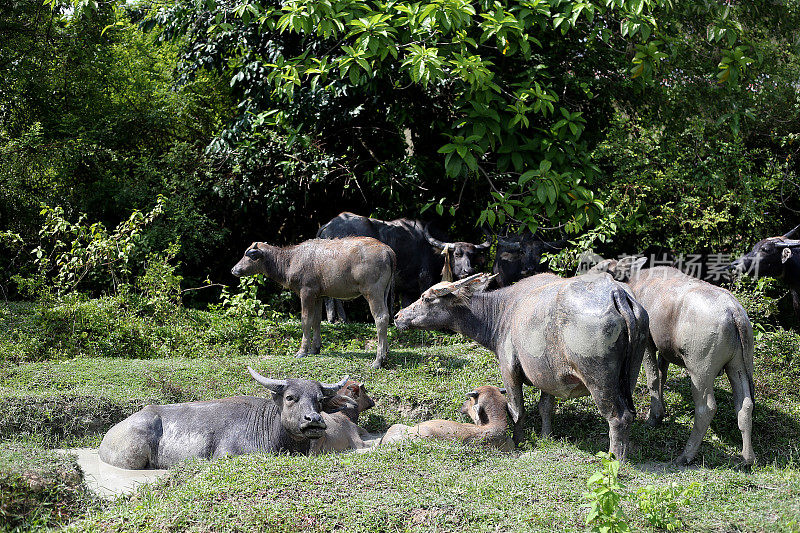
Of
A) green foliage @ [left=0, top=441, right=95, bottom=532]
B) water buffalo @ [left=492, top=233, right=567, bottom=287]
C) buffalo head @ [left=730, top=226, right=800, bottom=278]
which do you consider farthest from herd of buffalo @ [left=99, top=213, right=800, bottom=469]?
water buffalo @ [left=492, top=233, right=567, bottom=287]

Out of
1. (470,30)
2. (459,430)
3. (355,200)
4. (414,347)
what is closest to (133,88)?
(355,200)

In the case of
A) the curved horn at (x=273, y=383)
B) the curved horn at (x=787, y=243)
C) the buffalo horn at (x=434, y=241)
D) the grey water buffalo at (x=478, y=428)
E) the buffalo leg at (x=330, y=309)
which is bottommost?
the grey water buffalo at (x=478, y=428)

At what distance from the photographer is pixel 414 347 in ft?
36.6

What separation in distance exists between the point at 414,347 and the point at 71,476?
5.54m

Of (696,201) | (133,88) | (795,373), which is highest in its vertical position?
(133,88)

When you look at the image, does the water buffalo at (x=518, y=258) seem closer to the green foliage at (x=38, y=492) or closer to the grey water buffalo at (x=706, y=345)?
the grey water buffalo at (x=706, y=345)

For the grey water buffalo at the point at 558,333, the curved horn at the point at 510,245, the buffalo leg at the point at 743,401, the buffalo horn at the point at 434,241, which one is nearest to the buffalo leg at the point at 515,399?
the grey water buffalo at the point at 558,333

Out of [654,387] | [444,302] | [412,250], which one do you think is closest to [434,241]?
[412,250]

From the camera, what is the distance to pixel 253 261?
1064cm

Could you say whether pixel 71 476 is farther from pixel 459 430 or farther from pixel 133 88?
pixel 133 88

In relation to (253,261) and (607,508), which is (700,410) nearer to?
(607,508)

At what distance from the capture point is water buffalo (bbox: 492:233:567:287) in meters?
12.8

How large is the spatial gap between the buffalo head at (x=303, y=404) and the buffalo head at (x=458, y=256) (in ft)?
17.7

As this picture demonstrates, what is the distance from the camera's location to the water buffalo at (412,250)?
12.9m
